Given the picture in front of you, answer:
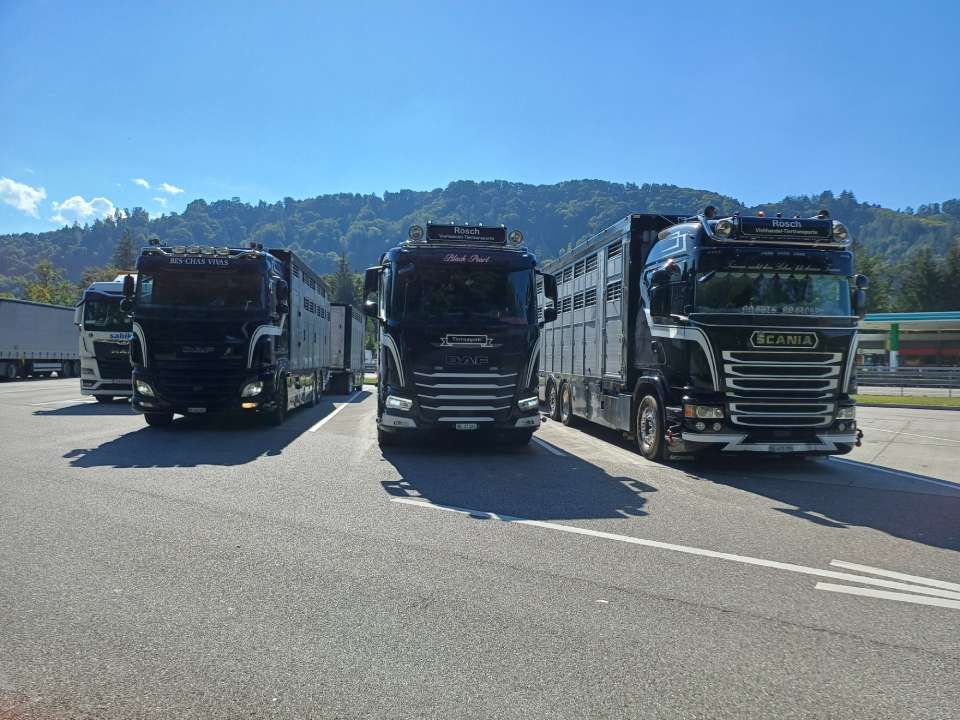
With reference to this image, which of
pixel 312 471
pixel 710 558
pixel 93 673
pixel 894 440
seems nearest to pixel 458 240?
pixel 312 471

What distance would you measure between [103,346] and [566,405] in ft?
43.4

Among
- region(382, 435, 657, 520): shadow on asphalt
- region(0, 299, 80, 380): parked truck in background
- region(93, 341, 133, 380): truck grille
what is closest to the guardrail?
region(382, 435, 657, 520): shadow on asphalt

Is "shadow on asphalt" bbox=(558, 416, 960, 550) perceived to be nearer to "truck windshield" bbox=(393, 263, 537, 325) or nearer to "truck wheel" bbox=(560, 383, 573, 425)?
"truck windshield" bbox=(393, 263, 537, 325)

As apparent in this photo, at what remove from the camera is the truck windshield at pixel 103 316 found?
1962cm

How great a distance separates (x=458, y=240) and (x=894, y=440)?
10.9 metres

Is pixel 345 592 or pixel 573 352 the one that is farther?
pixel 573 352

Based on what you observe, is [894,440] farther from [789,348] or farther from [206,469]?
[206,469]

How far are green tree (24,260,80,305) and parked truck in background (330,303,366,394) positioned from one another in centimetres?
6331

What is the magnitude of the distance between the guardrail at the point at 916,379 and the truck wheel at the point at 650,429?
26.4 meters

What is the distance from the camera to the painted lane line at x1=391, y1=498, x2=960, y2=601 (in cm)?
494

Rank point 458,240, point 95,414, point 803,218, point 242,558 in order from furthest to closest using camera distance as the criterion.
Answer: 1. point 95,414
2. point 458,240
3. point 803,218
4. point 242,558

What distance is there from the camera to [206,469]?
30.6ft

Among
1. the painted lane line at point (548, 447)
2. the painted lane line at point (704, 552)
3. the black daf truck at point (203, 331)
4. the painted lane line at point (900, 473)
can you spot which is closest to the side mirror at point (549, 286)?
the painted lane line at point (548, 447)

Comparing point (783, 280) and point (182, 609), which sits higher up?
point (783, 280)
